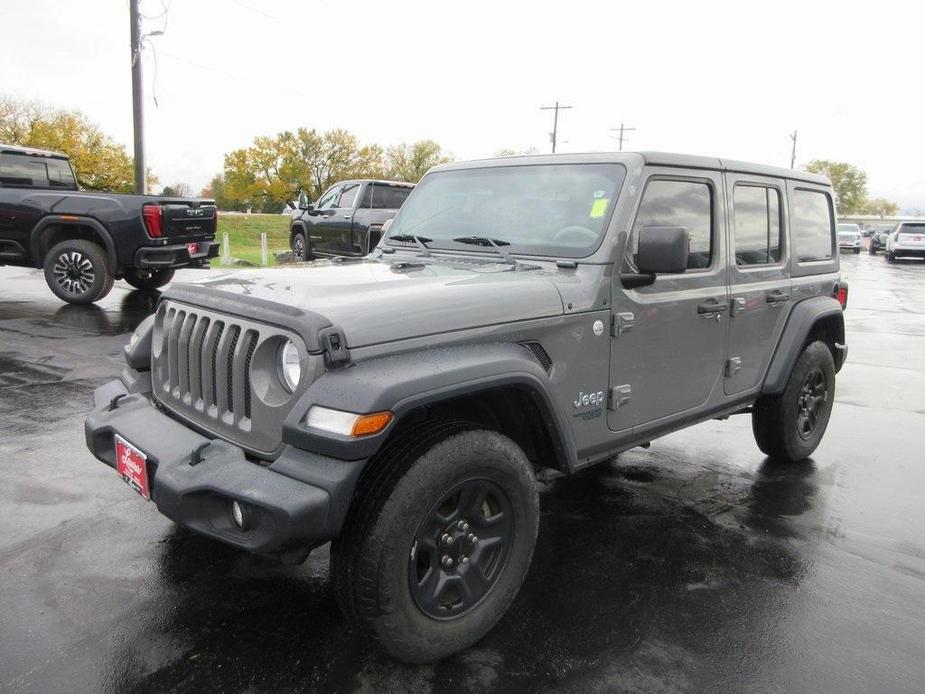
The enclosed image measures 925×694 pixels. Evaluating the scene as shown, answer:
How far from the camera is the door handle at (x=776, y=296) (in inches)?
162

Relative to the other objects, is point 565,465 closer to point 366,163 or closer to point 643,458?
point 643,458

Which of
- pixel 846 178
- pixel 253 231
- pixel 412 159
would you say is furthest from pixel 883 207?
pixel 253 231

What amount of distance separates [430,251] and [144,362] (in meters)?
1.51

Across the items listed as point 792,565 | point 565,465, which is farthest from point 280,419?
point 792,565

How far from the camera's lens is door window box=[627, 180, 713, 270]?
3.32 m

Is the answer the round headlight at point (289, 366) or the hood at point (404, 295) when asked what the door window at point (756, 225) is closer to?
the hood at point (404, 295)

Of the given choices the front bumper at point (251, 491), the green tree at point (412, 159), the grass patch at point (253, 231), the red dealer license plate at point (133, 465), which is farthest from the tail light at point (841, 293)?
the green tree at point (412, 159)

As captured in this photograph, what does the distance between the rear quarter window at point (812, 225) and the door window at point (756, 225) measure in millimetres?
254

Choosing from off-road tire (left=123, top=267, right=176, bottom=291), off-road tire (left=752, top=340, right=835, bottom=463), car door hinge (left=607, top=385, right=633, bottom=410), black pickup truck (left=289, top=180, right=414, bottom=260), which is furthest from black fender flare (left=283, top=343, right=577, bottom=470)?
black pickup truck (left=289, top=180, right=414, bottom=260)

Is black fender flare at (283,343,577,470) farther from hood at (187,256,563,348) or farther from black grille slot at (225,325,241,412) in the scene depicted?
black grille slot at (225,325,241,412)

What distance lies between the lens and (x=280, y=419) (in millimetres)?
2352

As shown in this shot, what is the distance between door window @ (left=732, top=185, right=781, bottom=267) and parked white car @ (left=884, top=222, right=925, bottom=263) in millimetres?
30787

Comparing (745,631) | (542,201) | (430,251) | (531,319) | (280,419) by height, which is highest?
(542,201)

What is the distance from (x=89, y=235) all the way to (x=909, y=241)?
31547 millimetres
